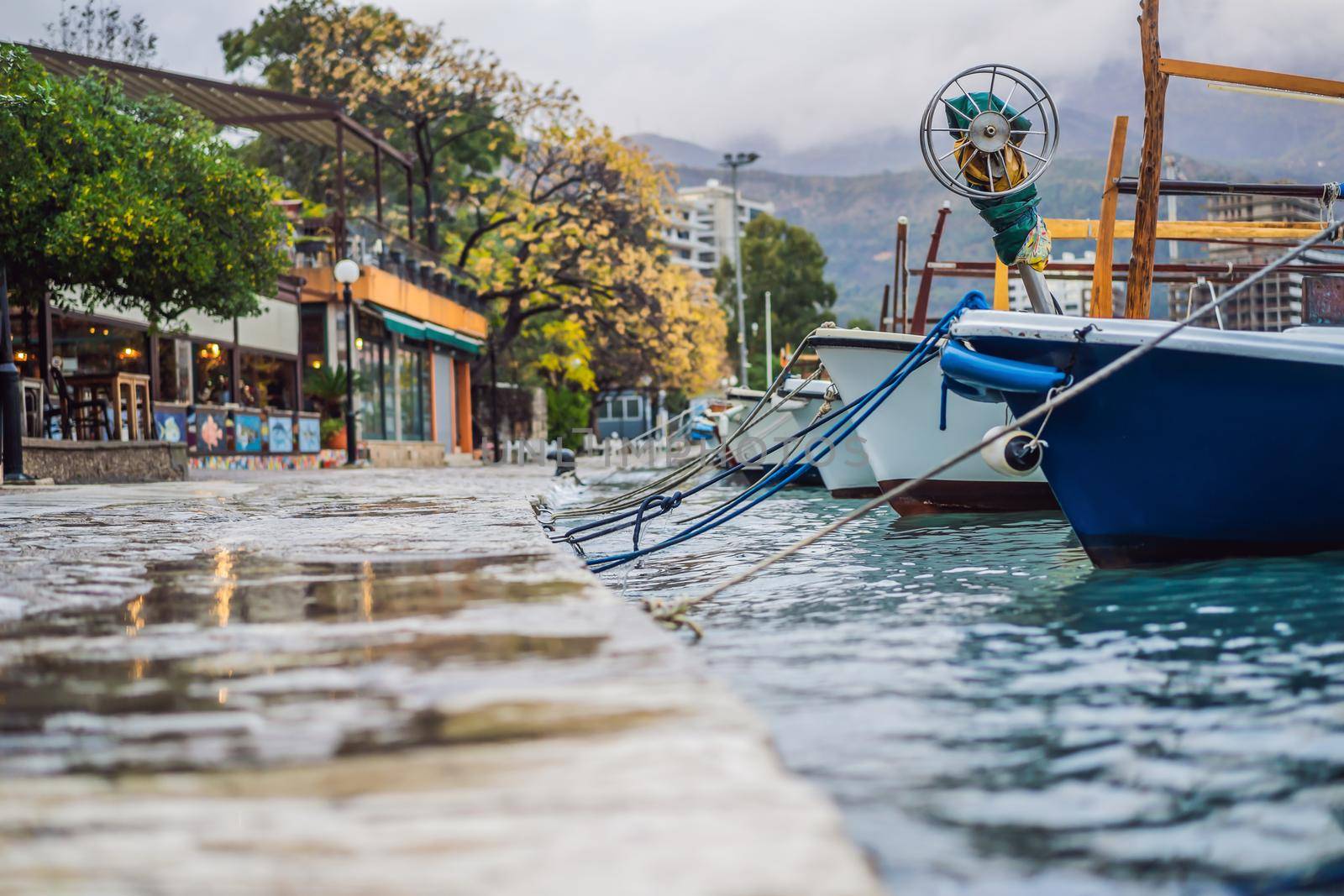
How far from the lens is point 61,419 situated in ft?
47.8

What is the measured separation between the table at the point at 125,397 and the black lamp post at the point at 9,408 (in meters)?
2.80

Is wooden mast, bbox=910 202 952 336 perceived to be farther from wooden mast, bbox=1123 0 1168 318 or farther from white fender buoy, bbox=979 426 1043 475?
white fender buoy, bbox=979 426 1043 475

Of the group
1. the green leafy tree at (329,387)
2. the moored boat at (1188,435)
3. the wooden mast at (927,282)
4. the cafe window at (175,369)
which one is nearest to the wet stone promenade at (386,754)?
the moored boat at (1188,435)

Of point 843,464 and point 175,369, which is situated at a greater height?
point 175,369

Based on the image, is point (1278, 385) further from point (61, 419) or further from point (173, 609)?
point (61, 419)

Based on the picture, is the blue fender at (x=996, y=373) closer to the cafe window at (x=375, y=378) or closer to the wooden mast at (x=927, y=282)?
the wooden mast at (x=927, y=282)

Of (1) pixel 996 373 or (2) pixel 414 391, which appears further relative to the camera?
(2) pixel 414 391

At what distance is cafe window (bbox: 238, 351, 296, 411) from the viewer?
22.4 metres

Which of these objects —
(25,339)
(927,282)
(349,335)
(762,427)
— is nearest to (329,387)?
(349,335)

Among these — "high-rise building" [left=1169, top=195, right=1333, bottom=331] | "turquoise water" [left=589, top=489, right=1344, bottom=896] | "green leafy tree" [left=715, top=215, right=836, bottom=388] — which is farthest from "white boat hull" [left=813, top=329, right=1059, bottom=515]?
"green leafy tree" [left=715, top=215, right=836, bottom=388]

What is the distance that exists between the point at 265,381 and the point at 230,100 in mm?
4983

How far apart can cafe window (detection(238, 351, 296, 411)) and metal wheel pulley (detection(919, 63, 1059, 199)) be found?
1677 cm

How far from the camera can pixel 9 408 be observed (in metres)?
11.4

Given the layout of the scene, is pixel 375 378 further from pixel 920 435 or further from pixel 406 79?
pixel 920 435
